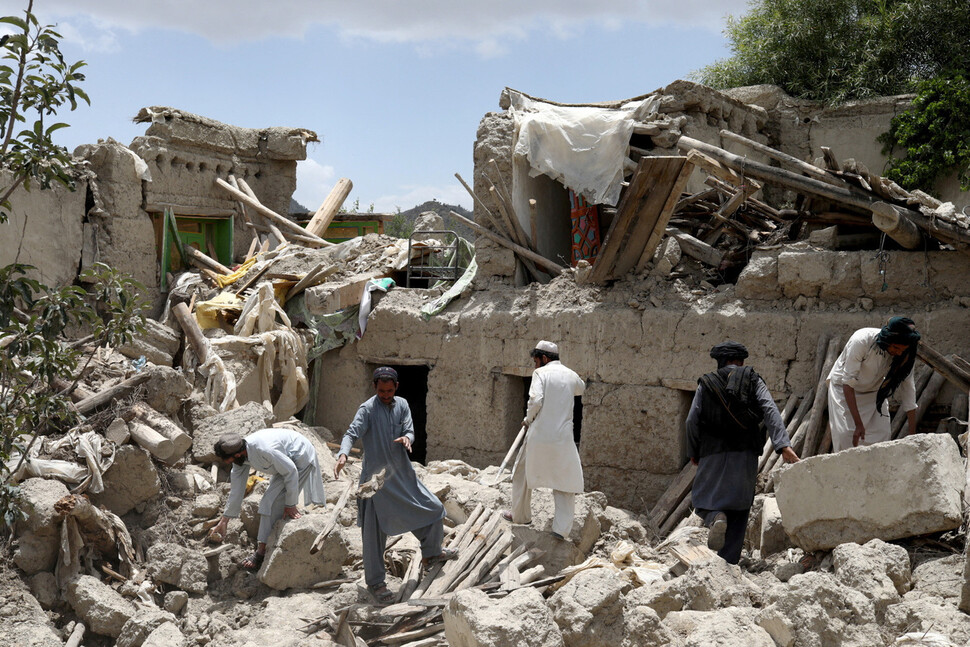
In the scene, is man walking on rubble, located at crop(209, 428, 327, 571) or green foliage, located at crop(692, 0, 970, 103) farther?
green foliage, located at crop(692, 0, 970, 103)

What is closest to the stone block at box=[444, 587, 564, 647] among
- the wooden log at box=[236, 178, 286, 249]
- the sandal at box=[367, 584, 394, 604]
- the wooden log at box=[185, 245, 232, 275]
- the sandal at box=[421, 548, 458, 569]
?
the sandal at box=[367, 584, 394, 604]

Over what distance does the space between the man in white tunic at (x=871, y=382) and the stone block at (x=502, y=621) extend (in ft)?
10.1

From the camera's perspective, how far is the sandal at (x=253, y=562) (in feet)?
23.2

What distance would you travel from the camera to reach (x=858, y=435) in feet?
22.6

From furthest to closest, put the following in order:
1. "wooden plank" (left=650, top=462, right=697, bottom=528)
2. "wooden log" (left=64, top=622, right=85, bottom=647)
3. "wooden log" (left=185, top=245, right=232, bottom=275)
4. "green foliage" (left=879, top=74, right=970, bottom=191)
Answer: "wooden log" (left=185, top=245, right=232, bottom=275)
"green foliage" (left=879, top=74, right=970, bottom=191)
"wooden plank" (left=650, top=462, right=697, bottom=528)
"wooden log" (left=64, top=622, right=85, bottom=647)

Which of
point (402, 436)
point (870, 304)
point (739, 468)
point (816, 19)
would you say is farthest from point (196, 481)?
point (816, 19)

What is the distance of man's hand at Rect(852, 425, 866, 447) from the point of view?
685cm

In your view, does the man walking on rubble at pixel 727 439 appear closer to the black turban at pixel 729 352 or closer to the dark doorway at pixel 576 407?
the black turban at pixel 729 352

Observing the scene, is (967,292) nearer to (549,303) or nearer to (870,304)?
(870,304)

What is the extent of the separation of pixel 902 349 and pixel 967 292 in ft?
6.07

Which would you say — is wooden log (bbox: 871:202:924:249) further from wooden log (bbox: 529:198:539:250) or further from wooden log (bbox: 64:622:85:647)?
wooden log (bbox: 64:622:85:647)

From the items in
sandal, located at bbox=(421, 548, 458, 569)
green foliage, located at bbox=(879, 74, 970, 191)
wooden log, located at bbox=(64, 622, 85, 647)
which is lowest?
wooden log, located at bbox=(64, 622, 85, 647)

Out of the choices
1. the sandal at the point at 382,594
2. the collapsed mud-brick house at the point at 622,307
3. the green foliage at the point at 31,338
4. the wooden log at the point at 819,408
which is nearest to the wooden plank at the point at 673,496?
the collapsed mud-brick house at the point at 622,307

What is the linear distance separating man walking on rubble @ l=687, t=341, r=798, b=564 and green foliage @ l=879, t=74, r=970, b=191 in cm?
696
